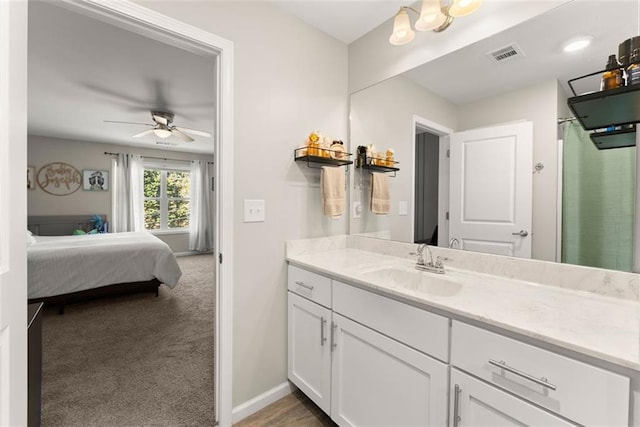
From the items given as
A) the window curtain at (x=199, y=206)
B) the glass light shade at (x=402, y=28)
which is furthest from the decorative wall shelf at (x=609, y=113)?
the window curtain at (x=199, y=206)

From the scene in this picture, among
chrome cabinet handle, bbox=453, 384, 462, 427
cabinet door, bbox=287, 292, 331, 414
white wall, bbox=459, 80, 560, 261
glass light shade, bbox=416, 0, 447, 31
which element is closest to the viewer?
chrome cabinet handle, bbox=453, 384, 462, 427

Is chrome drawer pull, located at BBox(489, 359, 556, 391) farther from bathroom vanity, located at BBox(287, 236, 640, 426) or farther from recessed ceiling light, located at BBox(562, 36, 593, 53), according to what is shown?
recessed ceiling light, located at BBox(562, 36, 593, 53)

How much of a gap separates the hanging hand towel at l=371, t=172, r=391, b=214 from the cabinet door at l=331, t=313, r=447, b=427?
2.88ft

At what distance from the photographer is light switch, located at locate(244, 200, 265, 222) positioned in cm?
162

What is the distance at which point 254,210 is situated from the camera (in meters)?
1.65

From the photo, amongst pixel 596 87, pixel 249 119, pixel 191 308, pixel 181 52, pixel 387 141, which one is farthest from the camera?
pixel 191 308

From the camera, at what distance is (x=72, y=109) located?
3.67 metres

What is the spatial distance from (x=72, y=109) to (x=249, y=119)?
3.61 meters

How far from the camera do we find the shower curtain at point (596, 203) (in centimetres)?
107

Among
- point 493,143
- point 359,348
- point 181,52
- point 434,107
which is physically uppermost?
point 181,52

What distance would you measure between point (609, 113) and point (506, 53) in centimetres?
53

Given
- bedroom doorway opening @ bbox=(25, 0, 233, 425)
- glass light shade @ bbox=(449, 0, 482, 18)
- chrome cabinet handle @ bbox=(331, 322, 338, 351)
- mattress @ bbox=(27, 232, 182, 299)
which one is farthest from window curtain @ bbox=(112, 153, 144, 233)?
glass light shade @ bbox=(449, 0, 482, 18)

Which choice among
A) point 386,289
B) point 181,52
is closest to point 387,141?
point 386,289

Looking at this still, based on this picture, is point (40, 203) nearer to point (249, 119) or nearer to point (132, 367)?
point (132, 367)
